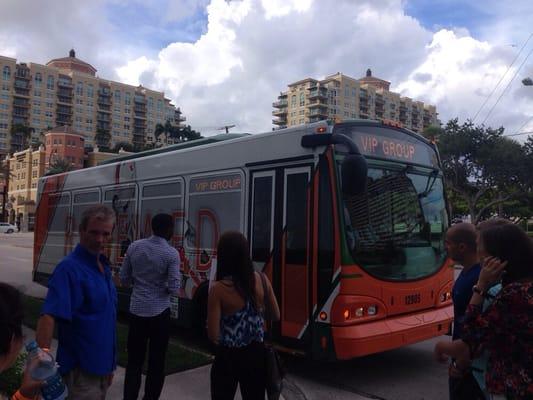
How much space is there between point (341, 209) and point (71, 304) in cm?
334

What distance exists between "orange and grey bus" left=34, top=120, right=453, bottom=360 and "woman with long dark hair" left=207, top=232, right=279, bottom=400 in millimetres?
2160

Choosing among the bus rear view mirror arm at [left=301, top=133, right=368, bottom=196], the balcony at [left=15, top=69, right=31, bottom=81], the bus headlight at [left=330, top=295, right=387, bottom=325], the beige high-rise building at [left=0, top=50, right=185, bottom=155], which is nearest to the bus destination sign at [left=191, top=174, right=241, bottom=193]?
the bus rear view mirror arm at [left=301, top=133, right=368, bottom=196]

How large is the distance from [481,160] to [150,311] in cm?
3657

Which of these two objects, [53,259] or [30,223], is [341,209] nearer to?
[53,259]

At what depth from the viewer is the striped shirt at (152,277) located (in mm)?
4578

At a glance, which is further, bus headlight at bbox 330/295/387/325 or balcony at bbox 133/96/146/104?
balcony at bbox 133/96/146/104

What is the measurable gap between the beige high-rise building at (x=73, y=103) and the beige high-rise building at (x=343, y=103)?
1542 inches

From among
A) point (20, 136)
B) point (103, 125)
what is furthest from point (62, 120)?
point (20, 136)

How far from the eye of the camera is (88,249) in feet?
10.4

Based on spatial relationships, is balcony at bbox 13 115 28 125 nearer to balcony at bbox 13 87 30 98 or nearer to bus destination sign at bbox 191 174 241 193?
balcony at bbox 13 87 30 98

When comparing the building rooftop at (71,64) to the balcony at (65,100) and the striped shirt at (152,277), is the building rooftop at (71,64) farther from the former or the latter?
the striped shirt at (152,277)

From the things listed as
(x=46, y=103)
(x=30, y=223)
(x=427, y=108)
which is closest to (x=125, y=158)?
(x=30, y=223)

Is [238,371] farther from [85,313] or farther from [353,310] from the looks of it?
[353,310]

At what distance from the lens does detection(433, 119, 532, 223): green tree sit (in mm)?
35906
